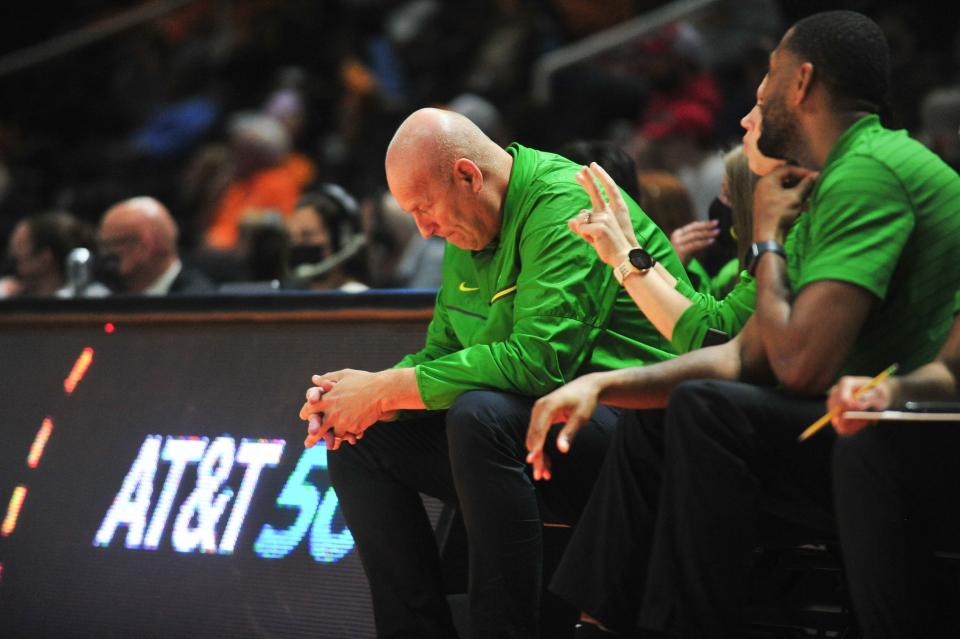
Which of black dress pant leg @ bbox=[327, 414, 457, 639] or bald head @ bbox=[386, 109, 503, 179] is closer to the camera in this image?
black dress pant leg @ bbox=[327, 414, 457, 639]

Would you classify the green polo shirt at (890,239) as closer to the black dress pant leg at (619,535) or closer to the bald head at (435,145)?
the black dress pant leg at (619,535)

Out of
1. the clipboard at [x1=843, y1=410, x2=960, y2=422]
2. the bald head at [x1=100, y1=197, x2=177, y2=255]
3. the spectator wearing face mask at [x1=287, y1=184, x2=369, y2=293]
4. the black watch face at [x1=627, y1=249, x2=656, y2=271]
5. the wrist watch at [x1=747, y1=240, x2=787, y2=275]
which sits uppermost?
the bald head at [x1=100, y1=197, x2=177, y2=255]

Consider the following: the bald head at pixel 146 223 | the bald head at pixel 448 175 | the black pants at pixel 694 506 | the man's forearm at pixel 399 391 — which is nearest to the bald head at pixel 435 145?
the bald head at pixel 448 175

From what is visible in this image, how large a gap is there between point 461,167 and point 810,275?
1.08m

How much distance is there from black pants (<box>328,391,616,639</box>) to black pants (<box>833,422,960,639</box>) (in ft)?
2.58

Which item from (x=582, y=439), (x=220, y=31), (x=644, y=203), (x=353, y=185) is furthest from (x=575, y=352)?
(x=220, y=31)

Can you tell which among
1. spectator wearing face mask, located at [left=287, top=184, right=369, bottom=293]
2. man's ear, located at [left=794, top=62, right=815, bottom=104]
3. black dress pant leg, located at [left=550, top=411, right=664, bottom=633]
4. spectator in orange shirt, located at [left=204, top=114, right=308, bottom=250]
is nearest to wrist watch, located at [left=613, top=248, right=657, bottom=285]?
black dress pant leg, located at [left=550, top=411, right=664, bottom=633]

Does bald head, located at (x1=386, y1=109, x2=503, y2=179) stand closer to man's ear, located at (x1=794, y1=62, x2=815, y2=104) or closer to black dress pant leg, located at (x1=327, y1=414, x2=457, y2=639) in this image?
black dress pant leg, located at (x1=327, y1=414, x2=457, y2=639)

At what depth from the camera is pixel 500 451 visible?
3035 mm

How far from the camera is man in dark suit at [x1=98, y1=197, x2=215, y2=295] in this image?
241 inches

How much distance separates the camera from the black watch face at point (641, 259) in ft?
10.0

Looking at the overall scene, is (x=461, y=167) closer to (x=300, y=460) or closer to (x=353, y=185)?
(x=300, y=460)

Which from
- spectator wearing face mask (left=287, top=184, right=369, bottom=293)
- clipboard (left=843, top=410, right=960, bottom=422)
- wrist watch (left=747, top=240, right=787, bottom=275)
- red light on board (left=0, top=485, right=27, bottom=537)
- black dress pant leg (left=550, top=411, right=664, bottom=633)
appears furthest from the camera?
spectator wearing face mask (left=287, top=184, right=369, bottom=293)

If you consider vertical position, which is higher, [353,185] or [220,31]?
[220,31]
